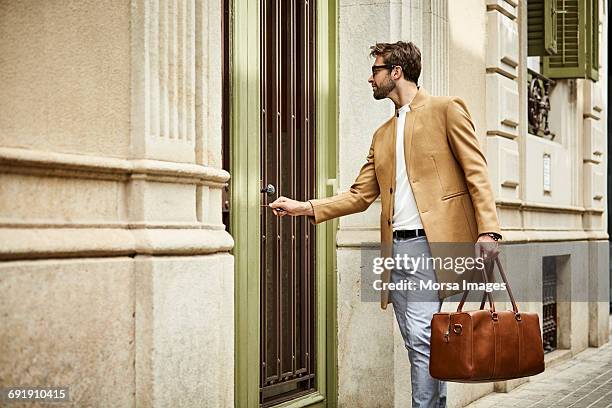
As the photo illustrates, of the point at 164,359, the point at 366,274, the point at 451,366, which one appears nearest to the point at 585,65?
the point at 366,274

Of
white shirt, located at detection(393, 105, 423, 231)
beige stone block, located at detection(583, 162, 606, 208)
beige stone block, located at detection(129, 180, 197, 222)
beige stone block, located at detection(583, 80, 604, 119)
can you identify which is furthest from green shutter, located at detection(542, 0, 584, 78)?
beige stone block, located at detection(129, 180, 197, 222)

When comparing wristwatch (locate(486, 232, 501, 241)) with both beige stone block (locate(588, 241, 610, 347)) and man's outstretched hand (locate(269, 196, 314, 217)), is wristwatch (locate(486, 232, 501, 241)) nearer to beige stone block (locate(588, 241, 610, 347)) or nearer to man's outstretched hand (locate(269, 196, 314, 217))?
man's outstretched hand (locate(269, 196, 314, 217))

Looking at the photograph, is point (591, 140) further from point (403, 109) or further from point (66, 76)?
point (66, 76)

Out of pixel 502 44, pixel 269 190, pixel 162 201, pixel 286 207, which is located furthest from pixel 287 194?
pixel 502 44

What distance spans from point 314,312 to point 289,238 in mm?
617

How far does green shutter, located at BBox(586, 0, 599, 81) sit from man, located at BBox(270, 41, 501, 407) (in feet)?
20.3

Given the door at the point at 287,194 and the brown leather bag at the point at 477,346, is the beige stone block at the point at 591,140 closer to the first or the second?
the door at the point at 287,194

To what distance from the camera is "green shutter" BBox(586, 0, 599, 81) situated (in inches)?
441

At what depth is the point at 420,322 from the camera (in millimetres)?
5273

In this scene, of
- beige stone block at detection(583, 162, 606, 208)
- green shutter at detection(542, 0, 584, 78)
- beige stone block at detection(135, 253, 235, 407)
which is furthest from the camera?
beige stone block at detection(583, 162, 606, 208)

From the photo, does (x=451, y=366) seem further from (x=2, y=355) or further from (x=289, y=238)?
(x=2, y=355)

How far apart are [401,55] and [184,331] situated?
1.92m

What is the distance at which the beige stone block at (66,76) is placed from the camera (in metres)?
3.98

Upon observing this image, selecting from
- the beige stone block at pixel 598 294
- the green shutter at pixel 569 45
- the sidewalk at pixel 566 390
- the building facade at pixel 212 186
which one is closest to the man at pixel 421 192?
the building facade at pixel 212 186
